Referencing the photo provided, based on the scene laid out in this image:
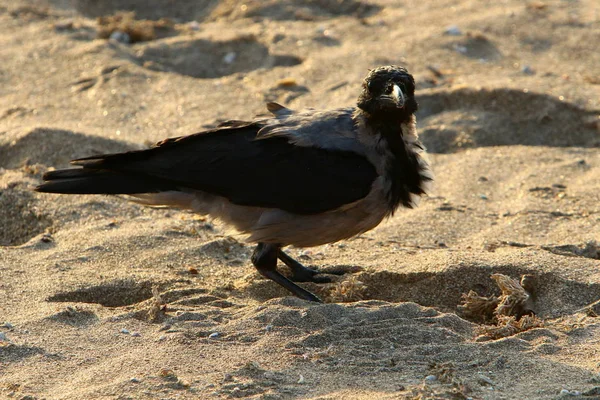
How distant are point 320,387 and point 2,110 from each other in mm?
4636

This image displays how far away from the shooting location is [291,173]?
17.4 ft

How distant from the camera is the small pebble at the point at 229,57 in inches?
340

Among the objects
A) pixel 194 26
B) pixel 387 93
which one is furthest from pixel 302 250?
pixel 194 26

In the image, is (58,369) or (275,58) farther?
(275,58)

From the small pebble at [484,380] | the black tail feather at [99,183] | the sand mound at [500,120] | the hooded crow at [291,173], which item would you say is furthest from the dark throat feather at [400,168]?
the sand mound at [500,120]

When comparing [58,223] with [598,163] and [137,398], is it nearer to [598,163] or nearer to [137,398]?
[137,398]

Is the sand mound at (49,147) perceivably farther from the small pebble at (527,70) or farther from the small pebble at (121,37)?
the small pebble at (527,70)

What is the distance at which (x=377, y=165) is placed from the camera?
208 inches

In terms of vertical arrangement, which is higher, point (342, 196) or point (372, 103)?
point (372, 103)

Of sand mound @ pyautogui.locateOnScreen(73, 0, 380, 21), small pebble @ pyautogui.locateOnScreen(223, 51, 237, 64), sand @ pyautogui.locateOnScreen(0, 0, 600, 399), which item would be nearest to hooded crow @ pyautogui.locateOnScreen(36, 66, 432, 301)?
sand @ pyautogui.locateOnScreen(0, 0, 600, 399)

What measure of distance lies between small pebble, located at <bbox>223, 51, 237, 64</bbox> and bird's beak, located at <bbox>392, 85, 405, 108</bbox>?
11.8 ft

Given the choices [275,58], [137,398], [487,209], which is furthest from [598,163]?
[137,398]

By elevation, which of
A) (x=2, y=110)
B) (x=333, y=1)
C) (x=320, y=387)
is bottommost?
(x=320, y=387)

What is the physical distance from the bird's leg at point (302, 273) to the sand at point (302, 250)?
8 centimetres
